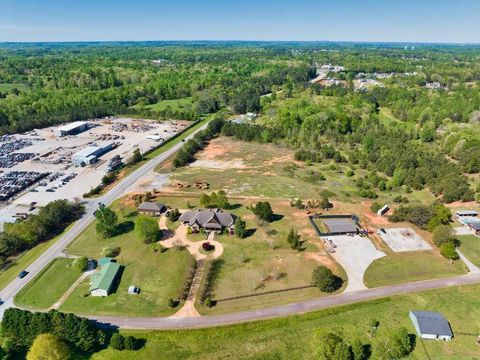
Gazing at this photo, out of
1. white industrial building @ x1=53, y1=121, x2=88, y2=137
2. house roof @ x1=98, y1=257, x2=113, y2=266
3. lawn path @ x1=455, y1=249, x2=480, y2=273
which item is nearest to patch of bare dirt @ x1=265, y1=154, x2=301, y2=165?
lawn path @ x1=455, y1=249, x2=480, y2=273

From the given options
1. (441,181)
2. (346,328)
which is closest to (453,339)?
(346,328)

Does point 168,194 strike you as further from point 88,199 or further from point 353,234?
point 353,234

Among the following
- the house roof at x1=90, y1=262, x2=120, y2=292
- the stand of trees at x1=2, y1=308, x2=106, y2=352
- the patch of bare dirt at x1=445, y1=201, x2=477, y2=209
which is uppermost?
the stand of trees at x1=2, y1=308, x2=106, y2=352

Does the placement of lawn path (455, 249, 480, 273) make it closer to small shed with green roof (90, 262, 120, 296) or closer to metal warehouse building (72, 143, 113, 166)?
small shed with green roof (90, 262, 120, 296)

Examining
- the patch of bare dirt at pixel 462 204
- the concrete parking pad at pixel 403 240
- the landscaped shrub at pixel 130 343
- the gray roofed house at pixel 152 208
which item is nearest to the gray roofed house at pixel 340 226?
the concrete parking pad at pixel 403 240

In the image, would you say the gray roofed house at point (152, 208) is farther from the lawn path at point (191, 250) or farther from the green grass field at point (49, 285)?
the green grass field at point (49, 285)
